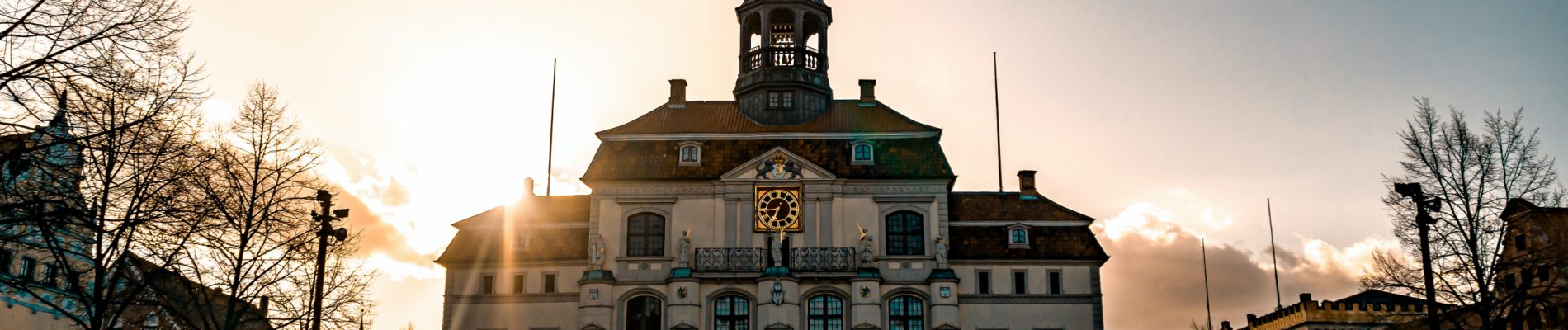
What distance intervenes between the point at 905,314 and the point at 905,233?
3.31 m

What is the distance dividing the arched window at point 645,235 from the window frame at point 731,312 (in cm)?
316

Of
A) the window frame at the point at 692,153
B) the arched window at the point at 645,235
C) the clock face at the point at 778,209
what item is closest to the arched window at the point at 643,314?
the arched window at the point at 645,235

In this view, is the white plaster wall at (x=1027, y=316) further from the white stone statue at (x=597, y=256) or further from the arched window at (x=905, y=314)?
the white stone statue at (x=597, y=256)

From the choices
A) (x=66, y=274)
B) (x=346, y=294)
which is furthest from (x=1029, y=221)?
(x=66, y=274)

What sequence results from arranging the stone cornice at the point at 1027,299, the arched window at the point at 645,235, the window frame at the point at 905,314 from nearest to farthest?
the window frame at the point at 905,314 < the stone cornice at the point at 1027,299 < the arched window at the point at 645,235

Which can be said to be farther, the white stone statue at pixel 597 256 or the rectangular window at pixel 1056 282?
the rectangular window at pixel 1056 282

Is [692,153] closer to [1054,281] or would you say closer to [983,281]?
[983,281]

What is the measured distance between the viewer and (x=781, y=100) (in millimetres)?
55781

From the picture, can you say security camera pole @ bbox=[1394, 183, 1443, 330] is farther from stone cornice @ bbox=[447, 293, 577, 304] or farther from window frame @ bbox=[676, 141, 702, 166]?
stone cornice @ bbox=[447, 293, 577, 304]

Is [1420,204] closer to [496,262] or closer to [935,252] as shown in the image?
[935,252]

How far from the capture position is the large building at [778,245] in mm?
50625

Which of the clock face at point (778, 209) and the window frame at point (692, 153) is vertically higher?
the window frame at point (692, 153)

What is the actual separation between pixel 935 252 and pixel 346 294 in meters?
22.7

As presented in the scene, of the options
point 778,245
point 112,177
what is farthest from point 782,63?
point 112,177
